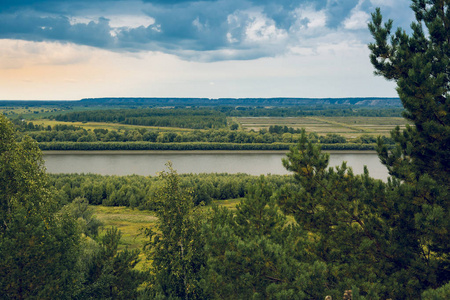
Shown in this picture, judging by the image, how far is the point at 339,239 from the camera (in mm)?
11758

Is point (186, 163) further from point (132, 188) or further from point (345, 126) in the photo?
point (345, 126)

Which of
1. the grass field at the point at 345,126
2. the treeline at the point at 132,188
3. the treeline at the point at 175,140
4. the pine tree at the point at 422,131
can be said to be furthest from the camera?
the grass field at the point at 345,126

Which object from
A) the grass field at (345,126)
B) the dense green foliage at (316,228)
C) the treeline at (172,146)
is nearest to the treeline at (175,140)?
the treeline at (172,146)

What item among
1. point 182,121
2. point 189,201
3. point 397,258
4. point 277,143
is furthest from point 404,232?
point 182,121

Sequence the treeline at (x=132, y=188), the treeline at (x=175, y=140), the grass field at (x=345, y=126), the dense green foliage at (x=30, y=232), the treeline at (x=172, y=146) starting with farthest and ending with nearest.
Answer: the grass field at (x=345, y=126)
the treeline at (x=175, y=140)
the treeline at (x=172, y=146)
the treeline at (x=132, y=188)
the dense green foliage at (x=30, y=232)

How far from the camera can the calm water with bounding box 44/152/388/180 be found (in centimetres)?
6862

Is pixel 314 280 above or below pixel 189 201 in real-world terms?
below

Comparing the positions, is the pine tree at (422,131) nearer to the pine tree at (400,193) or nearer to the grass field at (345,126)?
the pine tree at (400,193)

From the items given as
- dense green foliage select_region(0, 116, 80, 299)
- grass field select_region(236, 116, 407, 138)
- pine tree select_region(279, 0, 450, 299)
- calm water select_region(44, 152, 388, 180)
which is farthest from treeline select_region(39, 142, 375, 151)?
pine tree select_region(279, 0, 450, 299)

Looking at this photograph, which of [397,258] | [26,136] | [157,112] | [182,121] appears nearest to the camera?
[397,258]

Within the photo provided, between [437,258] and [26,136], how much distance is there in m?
14.0

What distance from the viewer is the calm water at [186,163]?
68.6m

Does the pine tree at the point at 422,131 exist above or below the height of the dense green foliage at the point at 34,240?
above

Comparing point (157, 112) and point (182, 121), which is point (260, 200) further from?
point (157, 112)
